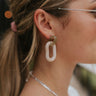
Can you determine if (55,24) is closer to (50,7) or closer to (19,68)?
(50,7)

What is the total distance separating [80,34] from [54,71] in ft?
1.02

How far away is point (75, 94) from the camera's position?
141 cm

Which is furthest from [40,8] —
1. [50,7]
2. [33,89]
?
[33,89]

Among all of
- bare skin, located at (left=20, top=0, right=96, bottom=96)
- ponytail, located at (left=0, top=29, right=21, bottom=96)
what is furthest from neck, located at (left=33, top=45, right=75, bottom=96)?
ponytail, located at (left=0, top=29, right=21, bottom=96)

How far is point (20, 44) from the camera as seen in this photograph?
1131 mm

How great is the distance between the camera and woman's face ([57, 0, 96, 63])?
2.81 feet

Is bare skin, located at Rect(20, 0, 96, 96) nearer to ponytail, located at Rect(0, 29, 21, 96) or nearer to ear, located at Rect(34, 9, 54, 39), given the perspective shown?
ear, located at Rect(34, 9, 54, 39)

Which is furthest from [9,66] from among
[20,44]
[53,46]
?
[53,46]

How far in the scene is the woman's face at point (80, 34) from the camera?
86 centimetres

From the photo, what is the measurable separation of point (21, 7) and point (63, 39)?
Answer: 0.33 m

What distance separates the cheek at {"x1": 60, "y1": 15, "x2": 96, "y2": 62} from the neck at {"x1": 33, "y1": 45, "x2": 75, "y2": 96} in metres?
0.11

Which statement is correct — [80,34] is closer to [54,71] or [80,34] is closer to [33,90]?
[54,71]

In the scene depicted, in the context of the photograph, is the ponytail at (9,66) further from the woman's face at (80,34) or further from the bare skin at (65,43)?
the woman's face at (80,34)

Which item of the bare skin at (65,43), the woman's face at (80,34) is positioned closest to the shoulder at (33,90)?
the bare skin at (65,43)
